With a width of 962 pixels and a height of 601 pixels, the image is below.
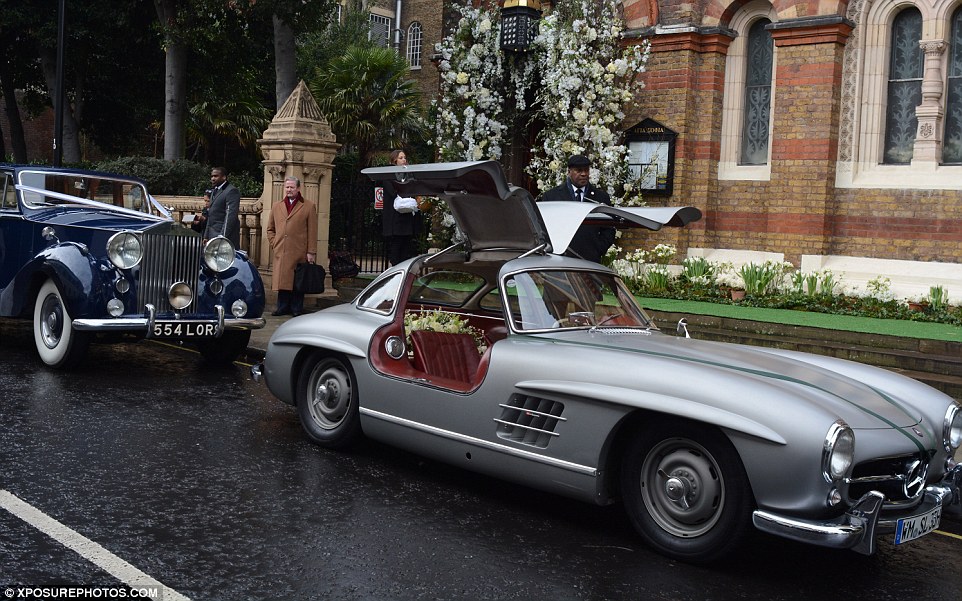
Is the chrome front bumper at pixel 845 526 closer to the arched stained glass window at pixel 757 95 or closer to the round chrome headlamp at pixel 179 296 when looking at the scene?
the round chrome headlamp at pixel 179 296

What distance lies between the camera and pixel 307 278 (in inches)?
492

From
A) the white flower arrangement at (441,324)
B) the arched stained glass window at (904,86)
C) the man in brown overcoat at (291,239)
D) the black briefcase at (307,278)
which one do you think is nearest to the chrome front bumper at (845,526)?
the white flower arrangement at (441,324)

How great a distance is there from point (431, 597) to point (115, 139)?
3155 centimetres

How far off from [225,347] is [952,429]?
22.3 ft

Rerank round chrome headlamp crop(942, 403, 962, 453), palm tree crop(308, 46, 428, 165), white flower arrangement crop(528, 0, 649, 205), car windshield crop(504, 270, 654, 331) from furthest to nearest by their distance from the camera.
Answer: palm tree crop(308, 46, 428, 165) → white flower arrangement crop(528, 0, 649, 205) → car windshield crop(504, 270, 654, 331) → round chrome headlamp crop(942, 403, 962, 453)

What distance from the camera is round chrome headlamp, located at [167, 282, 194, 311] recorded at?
891 cm

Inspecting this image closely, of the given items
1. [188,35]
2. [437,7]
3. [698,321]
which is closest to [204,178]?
[188,35]

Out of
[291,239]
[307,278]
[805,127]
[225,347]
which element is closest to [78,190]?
[225,347]

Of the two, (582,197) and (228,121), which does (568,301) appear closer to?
(582,197)

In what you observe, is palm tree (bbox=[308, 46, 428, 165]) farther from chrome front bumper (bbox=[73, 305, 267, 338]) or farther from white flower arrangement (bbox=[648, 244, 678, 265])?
chrome front bumper (bbox=[73, 305, 267, 338])

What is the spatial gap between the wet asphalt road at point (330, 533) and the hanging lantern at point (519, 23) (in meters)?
9.88

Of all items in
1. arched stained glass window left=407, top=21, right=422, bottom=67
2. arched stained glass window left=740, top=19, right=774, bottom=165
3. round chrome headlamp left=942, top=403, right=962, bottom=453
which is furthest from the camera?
arched stained glass window left=407, top=21, right=422, bottom=67

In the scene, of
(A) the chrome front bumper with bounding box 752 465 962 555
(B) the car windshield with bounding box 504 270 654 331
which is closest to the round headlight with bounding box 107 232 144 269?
(B) the car windshield with bounding box 504 270 654 331

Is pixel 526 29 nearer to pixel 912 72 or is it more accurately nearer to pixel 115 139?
pixel 912 72
